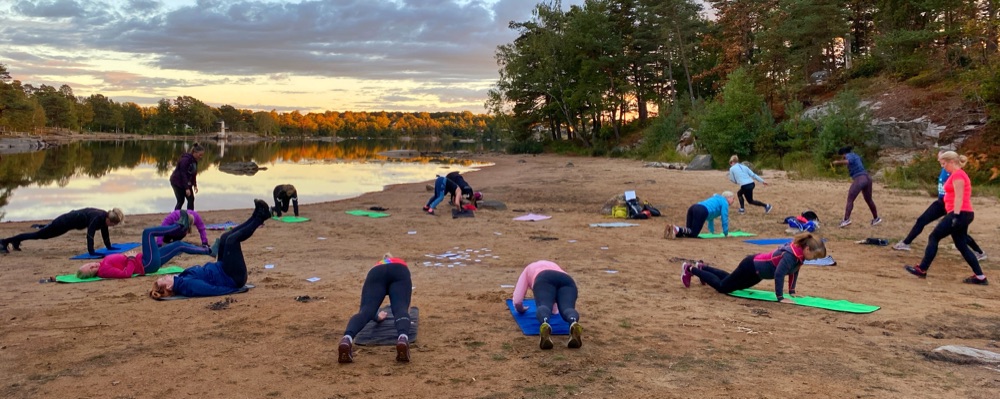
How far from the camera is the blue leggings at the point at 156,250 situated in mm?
9148

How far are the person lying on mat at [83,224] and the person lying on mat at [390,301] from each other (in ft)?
22.1

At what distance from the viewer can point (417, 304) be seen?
7.45 meters

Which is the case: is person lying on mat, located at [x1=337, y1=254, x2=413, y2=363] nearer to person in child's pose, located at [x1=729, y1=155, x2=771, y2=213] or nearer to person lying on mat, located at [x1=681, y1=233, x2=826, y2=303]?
person lying on mat, located at [x1=681, y1=233, x2=826, y2=303]

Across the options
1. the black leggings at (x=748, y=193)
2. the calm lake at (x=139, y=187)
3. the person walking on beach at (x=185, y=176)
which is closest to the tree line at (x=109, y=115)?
the calm lake at (x=139, y=187)

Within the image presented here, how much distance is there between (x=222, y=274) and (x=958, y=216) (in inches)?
406

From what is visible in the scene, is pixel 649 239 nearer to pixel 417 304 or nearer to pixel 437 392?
pixel 417 304

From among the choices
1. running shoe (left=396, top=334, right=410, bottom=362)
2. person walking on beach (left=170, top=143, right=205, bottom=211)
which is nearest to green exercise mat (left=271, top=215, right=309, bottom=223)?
person walking on beach (left=170, top=143, right=205, bottom=211)

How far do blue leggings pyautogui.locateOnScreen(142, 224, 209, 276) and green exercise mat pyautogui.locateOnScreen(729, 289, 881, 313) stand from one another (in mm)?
7874

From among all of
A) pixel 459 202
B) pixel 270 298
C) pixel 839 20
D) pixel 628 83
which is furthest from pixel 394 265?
pixel 628 83

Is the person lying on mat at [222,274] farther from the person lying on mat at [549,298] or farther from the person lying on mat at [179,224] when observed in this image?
the person lying on mat at [549,298]

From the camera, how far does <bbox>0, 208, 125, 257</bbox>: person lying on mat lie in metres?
10.4

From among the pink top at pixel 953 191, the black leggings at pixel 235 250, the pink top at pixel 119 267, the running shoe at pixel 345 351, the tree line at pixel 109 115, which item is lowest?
the running shoe at pixel 345 351

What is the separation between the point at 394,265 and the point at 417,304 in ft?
4.68

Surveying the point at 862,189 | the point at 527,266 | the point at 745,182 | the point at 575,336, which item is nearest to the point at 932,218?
the point at 862,189
